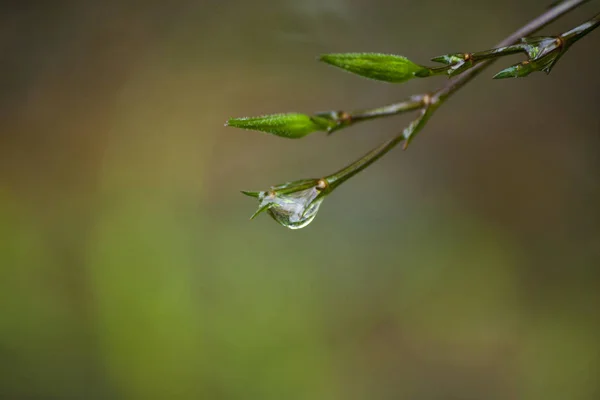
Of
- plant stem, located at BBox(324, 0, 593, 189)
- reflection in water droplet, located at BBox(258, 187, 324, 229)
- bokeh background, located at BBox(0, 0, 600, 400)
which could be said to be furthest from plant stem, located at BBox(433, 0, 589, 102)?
bokeh background, located at BBox(0, 0, 600, 400)

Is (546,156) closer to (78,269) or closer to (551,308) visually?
(551,308)

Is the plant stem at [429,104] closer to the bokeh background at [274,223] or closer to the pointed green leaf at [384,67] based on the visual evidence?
the pointed green leaf at [384,67]

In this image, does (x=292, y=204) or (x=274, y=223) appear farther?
(x=274, y=223)

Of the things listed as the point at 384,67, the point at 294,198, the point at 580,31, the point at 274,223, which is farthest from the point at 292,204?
the point at 274,223

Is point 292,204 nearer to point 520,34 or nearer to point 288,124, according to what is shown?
point 288,124

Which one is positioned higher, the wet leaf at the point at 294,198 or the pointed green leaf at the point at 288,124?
the pointed green leaf at the point at 288,124

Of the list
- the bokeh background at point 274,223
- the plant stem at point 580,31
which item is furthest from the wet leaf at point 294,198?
the bokeh background at point 274,223
